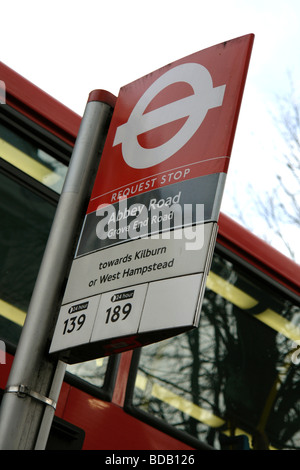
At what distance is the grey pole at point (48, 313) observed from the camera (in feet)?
7.33

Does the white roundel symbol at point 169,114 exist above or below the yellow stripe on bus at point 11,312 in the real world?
above

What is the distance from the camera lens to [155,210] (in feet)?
8.18

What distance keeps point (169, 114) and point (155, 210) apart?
45 centimetres

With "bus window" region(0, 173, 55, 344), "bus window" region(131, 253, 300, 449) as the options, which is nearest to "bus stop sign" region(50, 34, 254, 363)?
"bus window" region(0, 173, 55, 344)

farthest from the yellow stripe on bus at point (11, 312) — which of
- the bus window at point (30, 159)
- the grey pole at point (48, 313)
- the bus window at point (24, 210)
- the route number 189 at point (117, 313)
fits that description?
the route number 189 at point (117, 313)

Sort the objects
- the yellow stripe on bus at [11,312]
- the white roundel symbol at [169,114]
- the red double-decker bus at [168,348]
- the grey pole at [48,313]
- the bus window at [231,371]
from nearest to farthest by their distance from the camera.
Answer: the grey pole at [48,313], the white roundel symbol at [169,114], the yellow stripe on bus at [11,312], the red double-decker bus at [168,348], the bus window at [231,371]

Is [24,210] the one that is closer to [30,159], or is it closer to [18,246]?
[18,246]

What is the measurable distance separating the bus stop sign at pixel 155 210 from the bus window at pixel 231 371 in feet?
5.86

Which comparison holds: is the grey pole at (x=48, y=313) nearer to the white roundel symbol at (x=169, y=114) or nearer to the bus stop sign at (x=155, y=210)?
the bus stop sign at (x=155, y=210)

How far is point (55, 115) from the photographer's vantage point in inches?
167

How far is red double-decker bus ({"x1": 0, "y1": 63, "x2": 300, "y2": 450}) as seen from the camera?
375cm

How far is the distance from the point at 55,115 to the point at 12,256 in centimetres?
98

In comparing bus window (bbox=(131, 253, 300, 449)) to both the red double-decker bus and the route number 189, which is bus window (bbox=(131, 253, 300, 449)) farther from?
the route number 189

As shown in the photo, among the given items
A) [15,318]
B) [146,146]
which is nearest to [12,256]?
[15,318]
